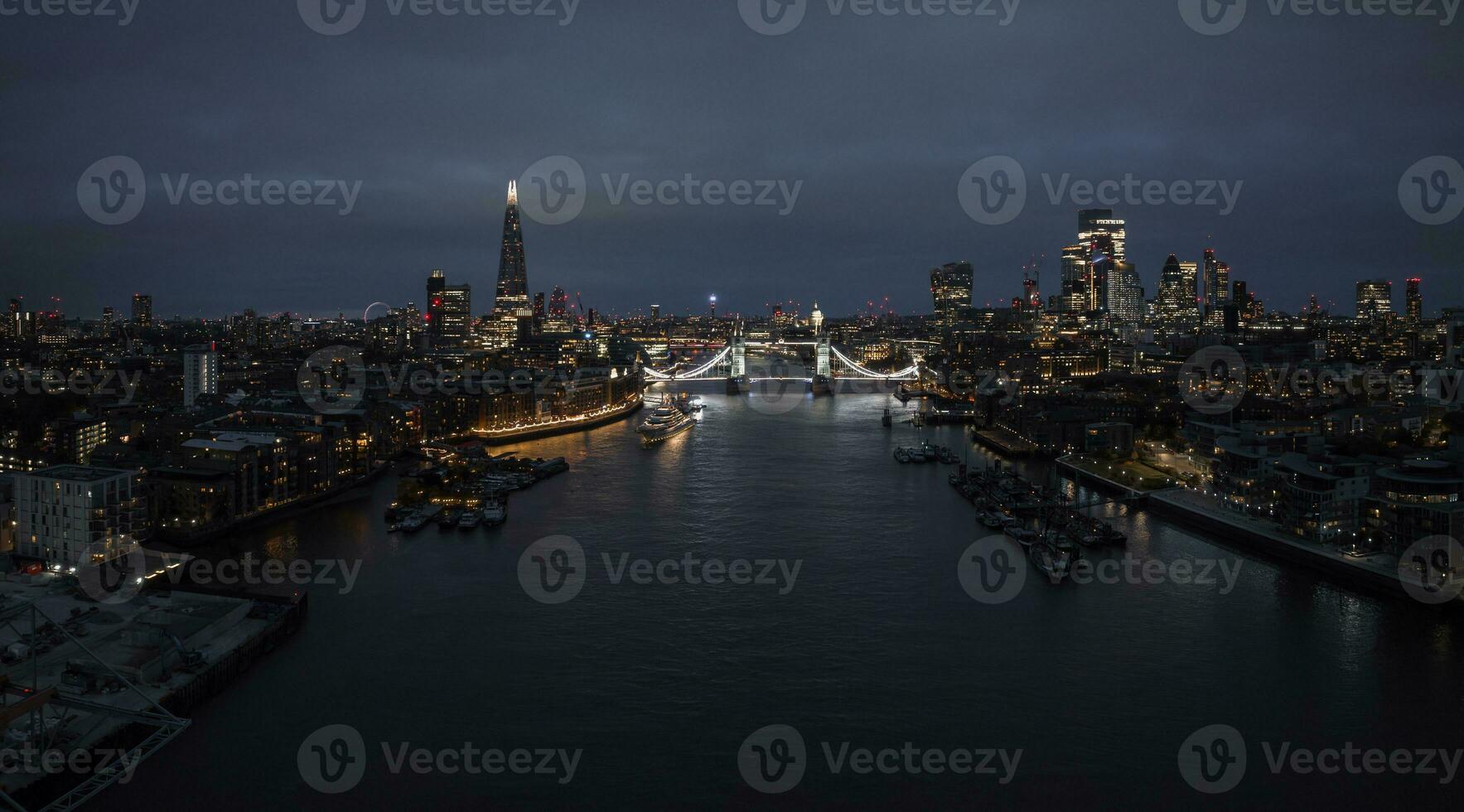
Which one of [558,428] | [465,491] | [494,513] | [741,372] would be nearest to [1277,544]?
[494,513]

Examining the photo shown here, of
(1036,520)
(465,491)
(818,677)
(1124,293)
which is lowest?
(818,677)

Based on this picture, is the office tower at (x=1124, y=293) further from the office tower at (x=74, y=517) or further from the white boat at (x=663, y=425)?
the office tower at (x=74, y=517)

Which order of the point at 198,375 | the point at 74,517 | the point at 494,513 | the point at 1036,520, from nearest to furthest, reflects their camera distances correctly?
the point at 74,517
the point at 494,513
the point at 1036,520
the point at 198,375

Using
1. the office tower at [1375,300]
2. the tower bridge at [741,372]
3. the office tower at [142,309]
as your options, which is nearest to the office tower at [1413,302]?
the office tower at [1375,300]

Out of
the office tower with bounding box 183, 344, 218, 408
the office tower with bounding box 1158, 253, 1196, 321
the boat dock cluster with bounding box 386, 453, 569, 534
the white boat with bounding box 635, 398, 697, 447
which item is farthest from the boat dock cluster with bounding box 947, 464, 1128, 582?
the office tower with bounding box 1158, 253, 1196, 321

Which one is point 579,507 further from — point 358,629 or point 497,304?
point 497,304

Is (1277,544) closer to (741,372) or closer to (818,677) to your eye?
(818,677)
